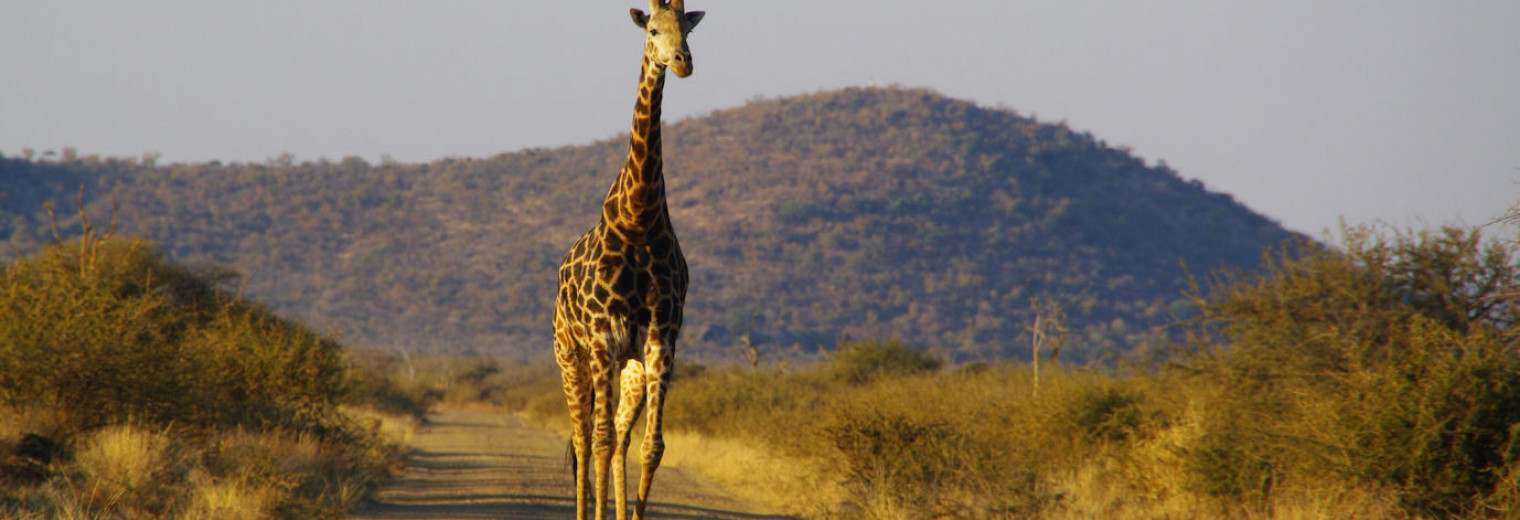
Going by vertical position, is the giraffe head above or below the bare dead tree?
above

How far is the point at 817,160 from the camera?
9262 cm

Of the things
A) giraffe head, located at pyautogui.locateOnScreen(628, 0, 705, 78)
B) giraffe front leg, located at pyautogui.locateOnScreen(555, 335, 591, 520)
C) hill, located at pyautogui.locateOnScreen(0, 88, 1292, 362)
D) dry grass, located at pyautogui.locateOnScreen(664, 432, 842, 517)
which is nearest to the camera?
giraffe head, located at pyautogui.locateOnScreen(628, 0, 705, 78)

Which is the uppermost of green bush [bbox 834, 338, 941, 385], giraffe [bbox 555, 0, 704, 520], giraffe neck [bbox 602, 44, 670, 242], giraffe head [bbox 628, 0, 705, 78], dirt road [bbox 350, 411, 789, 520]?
giraffe head [bbox 628, 0, 705, 78]

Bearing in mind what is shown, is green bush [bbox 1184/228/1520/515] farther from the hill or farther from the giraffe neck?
the hill

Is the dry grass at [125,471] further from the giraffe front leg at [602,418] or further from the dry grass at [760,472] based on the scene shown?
the dry grass at [760,472]

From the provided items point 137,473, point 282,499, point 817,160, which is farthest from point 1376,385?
point 817,160

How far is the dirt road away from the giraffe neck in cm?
383

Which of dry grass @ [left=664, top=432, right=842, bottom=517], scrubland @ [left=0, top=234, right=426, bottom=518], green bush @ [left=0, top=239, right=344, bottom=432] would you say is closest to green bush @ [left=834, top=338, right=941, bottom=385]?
dry grass @ [left=664, top=432, right=842, bottom=517]

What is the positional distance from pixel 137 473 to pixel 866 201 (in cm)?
7420

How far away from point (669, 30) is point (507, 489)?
7.76 metres

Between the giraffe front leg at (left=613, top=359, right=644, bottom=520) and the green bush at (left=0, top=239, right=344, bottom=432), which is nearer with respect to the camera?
the giraffe front leg at (left=613, top=359, right=644, bottom=520)

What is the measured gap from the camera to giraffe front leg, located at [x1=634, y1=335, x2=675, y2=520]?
7820 millimetres

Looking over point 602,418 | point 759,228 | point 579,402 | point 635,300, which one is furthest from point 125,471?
point 759,228

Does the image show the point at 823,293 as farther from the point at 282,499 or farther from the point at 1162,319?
the point at 282,499
